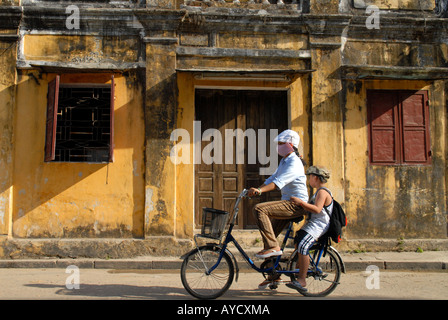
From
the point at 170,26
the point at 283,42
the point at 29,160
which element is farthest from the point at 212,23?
the point at 29,160

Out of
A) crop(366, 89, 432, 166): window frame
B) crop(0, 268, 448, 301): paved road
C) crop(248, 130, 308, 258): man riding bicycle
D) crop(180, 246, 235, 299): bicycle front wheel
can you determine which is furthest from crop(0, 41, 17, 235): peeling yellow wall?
crop(366, 89, 432, 166): window frame

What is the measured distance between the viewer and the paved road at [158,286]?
5273 millimetres

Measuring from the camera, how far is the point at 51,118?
7.68 m

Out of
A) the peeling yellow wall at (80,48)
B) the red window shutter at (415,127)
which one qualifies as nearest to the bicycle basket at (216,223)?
the peeling yellow wall at (80,48)

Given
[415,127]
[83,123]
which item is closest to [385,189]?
[415,127]

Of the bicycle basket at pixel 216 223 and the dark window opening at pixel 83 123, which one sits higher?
the dark window opening at pixel 83 123

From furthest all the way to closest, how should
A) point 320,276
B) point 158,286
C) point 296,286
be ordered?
point 158,286 → point 320,276 → point 296,286

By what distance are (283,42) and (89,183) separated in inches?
188

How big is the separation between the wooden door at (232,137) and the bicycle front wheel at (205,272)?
11.5 ft

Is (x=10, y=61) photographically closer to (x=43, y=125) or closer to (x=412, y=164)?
(x=43, y=125)

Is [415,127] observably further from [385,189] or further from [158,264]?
[158,264]

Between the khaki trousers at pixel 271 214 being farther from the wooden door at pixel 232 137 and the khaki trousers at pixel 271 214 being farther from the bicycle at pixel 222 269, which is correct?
the wooden door at pixel 232 137

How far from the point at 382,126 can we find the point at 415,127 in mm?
704

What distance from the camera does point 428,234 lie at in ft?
27.8
